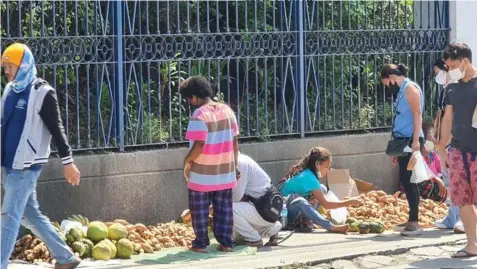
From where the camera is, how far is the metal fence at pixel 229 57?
9.91 metres

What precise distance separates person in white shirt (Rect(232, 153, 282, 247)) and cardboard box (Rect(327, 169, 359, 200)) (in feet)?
5.78

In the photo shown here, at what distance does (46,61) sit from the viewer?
9.59 m

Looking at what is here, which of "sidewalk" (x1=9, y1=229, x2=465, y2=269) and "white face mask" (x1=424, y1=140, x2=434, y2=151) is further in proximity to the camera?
"white face mask" (x1=424, y1=140, x2=434, y2=151)

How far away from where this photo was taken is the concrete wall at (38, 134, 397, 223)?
9555 mm

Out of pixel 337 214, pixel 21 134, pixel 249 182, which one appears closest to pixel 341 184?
pixel 337 214

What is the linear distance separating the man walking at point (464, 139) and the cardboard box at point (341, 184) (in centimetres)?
234

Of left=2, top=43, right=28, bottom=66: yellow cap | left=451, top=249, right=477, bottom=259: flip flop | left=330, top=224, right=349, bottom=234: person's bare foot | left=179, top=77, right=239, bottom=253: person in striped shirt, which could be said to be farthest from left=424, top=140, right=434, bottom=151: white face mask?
left=2, top=43, right=28, bottom=66: yellow cap

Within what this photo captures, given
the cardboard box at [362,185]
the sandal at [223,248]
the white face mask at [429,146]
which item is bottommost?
the sandal at [223,248]

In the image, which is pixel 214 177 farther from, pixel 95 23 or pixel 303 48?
pixel 303 48

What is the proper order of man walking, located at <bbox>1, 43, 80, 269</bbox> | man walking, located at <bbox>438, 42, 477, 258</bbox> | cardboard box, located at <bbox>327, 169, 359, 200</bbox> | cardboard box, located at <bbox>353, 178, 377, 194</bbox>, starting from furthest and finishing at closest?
cardboard box, located at <bbox>353, 178, 377, 194</bbox>, cardboard box, located at <bbox>327, 169, 359, 200</bbox>, man walking, located at <bbox>438, 42, 477, 258</bbox>, man walking, located at <bbox>1, 43, 80, 269</bbox>

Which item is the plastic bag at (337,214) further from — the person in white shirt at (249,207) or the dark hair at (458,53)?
Result: the dark hair at (458,53)

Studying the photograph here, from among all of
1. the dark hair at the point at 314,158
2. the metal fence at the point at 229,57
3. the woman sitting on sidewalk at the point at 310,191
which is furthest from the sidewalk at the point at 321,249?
the metal fence at the point at 229,57

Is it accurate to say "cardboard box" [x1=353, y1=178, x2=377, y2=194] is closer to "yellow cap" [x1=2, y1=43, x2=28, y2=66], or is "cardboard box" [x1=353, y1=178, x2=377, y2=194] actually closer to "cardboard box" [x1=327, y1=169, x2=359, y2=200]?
"cardboard box" [x1=327, y1=169, x2=359, y2=200]

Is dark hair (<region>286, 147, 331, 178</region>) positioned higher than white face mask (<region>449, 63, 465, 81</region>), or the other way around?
white face mask (<region>449, 63, 465, 81</region>)
